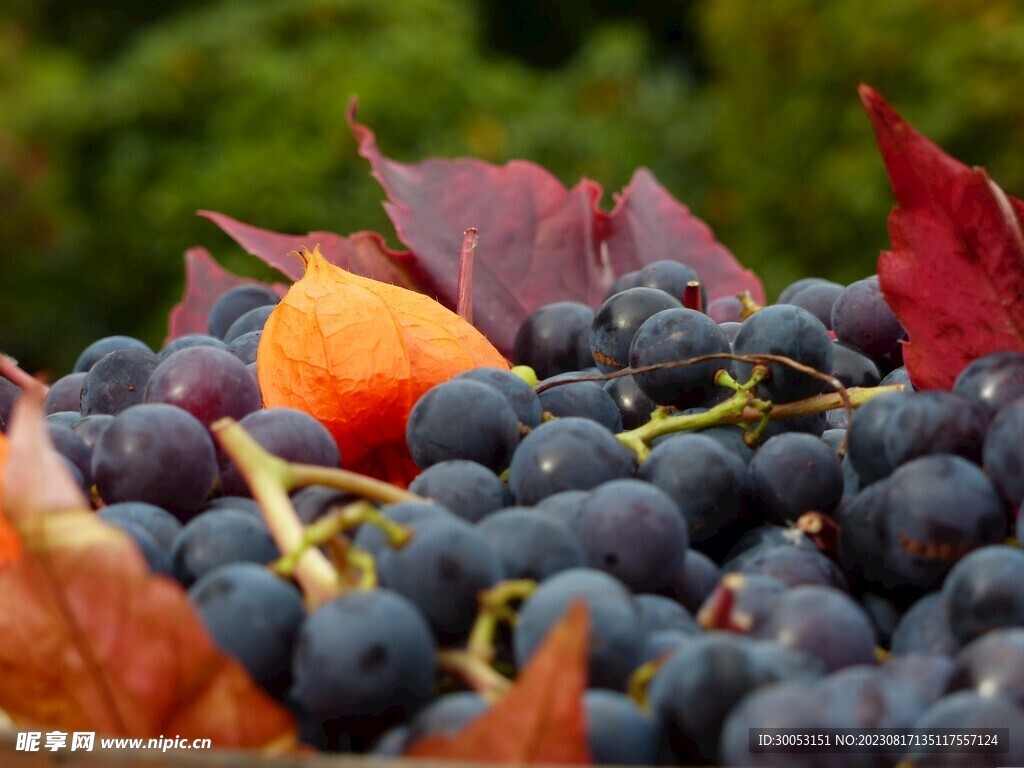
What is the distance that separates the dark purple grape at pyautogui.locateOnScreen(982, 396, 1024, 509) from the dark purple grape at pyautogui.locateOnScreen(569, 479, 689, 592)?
0.12 m

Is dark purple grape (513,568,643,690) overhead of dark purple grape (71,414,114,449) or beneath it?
overhead

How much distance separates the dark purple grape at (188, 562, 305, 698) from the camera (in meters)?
0.40

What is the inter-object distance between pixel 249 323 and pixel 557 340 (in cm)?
22

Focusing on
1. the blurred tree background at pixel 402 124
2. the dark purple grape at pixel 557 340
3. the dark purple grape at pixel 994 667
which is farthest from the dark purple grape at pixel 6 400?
the blurred tree background at pixel 402 124

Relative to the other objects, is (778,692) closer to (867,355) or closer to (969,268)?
(969,268)

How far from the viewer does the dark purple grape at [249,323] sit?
0.85 metres

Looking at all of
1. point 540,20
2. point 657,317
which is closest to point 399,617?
point 657,317

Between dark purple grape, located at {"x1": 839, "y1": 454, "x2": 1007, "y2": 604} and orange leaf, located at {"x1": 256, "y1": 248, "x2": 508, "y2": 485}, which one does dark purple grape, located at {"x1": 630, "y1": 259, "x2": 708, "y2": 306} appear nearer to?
orange leaf, located at {"x1": 256, "y1": 248, "x2": 508, "y2": 485}

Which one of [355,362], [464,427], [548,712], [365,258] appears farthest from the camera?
[365,258]

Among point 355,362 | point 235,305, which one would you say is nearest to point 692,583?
point 355,362

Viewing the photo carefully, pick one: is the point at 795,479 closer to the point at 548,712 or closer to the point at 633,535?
the point at 633,535

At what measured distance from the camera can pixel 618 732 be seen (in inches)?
14.6

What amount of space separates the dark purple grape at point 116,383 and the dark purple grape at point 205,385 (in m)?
0.06

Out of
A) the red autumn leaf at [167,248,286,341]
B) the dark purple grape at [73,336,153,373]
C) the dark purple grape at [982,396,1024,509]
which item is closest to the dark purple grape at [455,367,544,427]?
the dark purple grape at [982,396,1024,509]
